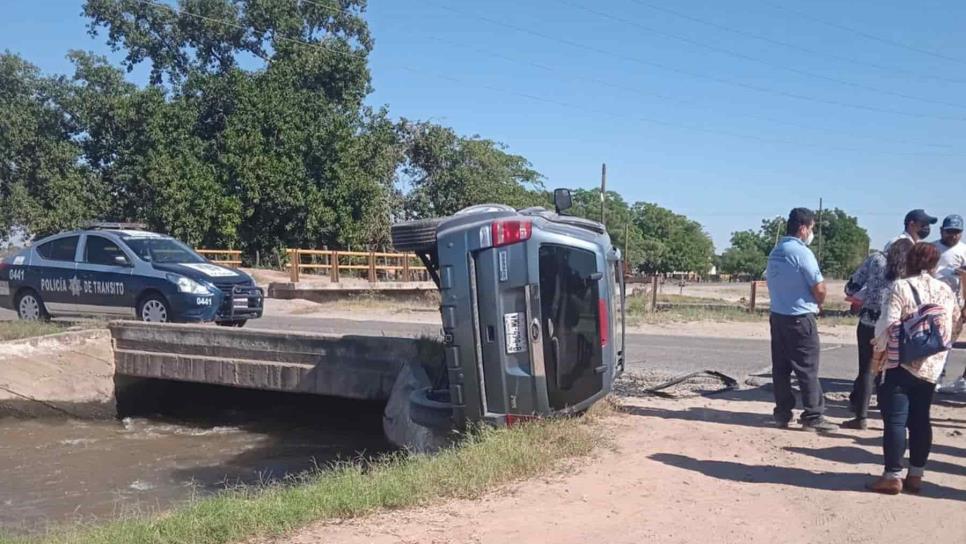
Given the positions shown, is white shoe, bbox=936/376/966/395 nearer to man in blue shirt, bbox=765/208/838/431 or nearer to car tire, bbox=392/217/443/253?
man in blue shirt, bbox=765/208/838/431

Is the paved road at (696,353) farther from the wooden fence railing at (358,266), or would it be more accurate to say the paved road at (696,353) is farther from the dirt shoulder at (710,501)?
the wooden fence railing at (358,266)

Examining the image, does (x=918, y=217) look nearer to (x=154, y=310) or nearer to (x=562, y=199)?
(x=562, y=199)

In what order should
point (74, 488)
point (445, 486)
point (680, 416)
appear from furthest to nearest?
point (74, 488) < point (680, 416) < point (445, 486)

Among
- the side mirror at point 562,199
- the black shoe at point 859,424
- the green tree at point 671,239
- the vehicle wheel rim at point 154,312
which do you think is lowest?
the black shoe at point 859,424

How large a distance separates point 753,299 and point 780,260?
18.8m

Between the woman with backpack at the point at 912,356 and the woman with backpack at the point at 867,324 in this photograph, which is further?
the woman with backpack at the point at 867,324

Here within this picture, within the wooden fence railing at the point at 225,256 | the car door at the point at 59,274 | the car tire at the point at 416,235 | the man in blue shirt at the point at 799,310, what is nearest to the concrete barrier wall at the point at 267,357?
the car door at the point at 59,274

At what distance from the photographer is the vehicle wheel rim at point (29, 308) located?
14.2 metres

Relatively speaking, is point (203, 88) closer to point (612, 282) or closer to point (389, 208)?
point (389, 208)

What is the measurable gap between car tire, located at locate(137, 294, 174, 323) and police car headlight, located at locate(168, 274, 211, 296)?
0.39 metres

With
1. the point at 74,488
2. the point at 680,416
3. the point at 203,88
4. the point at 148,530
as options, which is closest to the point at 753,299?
the point at 680,416

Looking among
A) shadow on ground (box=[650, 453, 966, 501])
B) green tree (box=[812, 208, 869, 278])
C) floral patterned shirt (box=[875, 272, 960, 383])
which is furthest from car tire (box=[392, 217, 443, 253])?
green tree (box=[812, 208, 869, 278])

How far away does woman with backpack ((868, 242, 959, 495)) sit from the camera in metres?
5.36

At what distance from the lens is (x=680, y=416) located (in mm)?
7953
